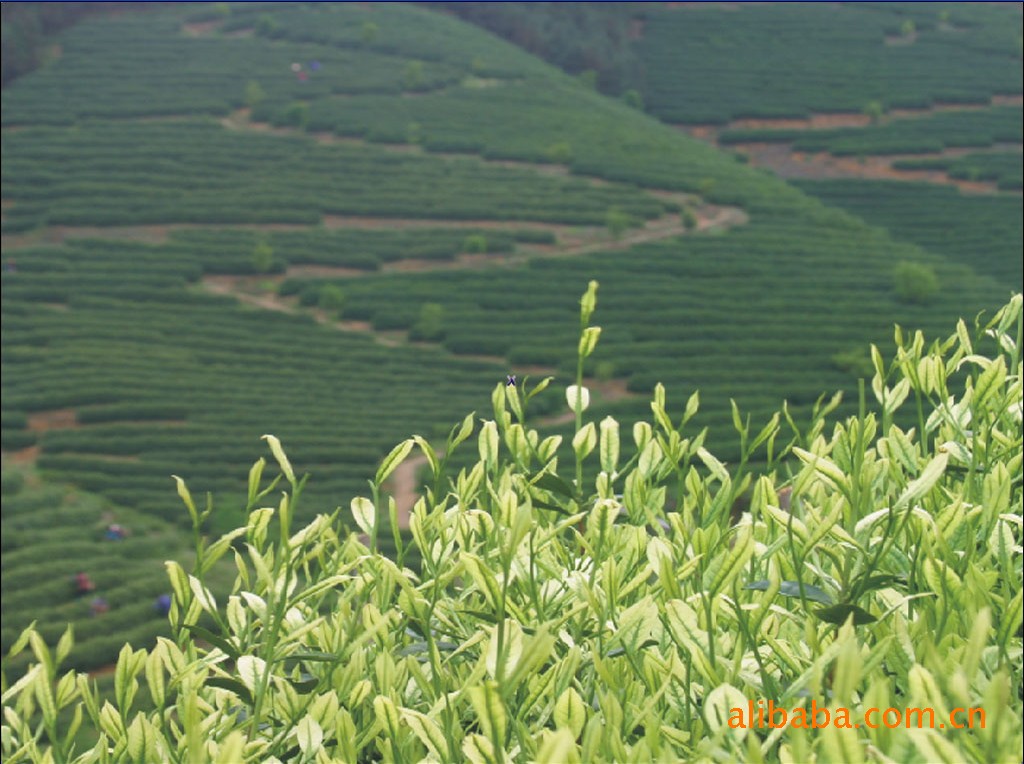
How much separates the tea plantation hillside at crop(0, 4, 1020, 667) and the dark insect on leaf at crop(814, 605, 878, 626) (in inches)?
882

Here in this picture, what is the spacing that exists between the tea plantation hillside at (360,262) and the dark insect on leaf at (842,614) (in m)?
22.4

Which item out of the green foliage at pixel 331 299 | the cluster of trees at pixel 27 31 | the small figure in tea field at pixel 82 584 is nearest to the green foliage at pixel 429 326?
the green foliage at pixel 331 299

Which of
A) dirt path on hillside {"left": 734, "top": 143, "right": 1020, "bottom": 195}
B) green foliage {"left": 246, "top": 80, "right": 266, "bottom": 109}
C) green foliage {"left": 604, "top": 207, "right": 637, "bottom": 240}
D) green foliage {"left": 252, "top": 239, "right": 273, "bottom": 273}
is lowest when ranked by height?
green foliage {"left": 252, "top": 239, "right": 273, "bottom": 273}

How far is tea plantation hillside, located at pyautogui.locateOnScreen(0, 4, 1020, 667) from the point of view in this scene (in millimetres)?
30781

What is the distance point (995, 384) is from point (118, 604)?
19.3 m

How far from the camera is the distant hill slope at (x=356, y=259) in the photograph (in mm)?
30984

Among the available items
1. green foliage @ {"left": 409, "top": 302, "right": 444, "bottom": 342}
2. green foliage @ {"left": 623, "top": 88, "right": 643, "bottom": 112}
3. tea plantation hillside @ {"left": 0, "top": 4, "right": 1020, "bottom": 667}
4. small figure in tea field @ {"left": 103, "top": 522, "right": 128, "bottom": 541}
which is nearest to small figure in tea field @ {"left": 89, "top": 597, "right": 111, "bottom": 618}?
small figure in tea field @ {"left": 103, "top": 522, "right": 128, "bottom": 541}

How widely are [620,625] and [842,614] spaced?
59 cm

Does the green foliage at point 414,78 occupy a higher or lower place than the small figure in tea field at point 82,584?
higher

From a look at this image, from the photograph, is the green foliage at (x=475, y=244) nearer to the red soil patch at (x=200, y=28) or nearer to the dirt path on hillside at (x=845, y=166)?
the dirt path on hillside at (x=845, y=166)

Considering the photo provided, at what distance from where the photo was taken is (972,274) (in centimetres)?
4303

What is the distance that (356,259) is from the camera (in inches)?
1630

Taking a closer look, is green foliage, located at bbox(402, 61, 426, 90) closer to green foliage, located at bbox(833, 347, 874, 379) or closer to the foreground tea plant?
green foliage, located at bbox(833, 347, 874, 379)

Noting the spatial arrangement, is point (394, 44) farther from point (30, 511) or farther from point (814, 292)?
point (30, 511)
